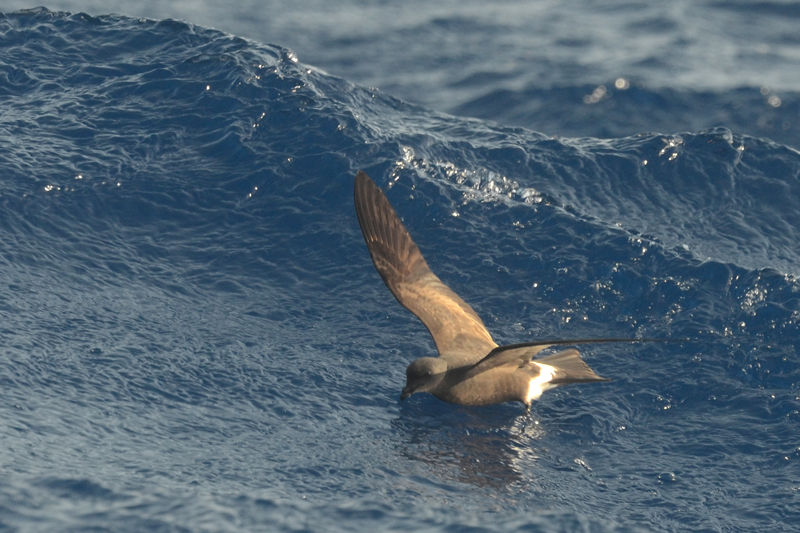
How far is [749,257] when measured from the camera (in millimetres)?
12758

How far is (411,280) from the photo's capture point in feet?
36.0

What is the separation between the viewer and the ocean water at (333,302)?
8555 millimetres

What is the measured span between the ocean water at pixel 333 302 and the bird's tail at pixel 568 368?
1.41ft

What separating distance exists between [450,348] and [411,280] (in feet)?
3.81

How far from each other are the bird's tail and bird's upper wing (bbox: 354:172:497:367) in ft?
2.18

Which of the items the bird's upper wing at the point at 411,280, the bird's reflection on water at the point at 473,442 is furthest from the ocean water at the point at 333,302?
the bird's upper wing at the point at 411,280

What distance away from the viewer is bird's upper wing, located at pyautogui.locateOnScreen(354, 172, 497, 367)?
34.1 feet

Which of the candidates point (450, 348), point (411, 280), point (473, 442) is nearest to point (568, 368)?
point (450, 348)

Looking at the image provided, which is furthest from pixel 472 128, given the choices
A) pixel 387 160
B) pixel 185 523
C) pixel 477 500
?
pixel 185 523

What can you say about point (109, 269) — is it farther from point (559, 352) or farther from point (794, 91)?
point (794, 91)

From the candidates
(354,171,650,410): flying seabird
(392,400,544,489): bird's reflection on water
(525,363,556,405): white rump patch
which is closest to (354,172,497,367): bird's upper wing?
(354,171,650,410): flying seabird

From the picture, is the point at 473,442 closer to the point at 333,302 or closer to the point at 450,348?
the point at 450,348

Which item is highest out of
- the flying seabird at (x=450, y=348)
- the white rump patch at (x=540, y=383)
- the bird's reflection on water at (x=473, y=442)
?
the flying seabird at (x=450, y=348)

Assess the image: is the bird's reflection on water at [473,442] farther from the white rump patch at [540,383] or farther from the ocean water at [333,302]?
the white rump patch at [540,383]
